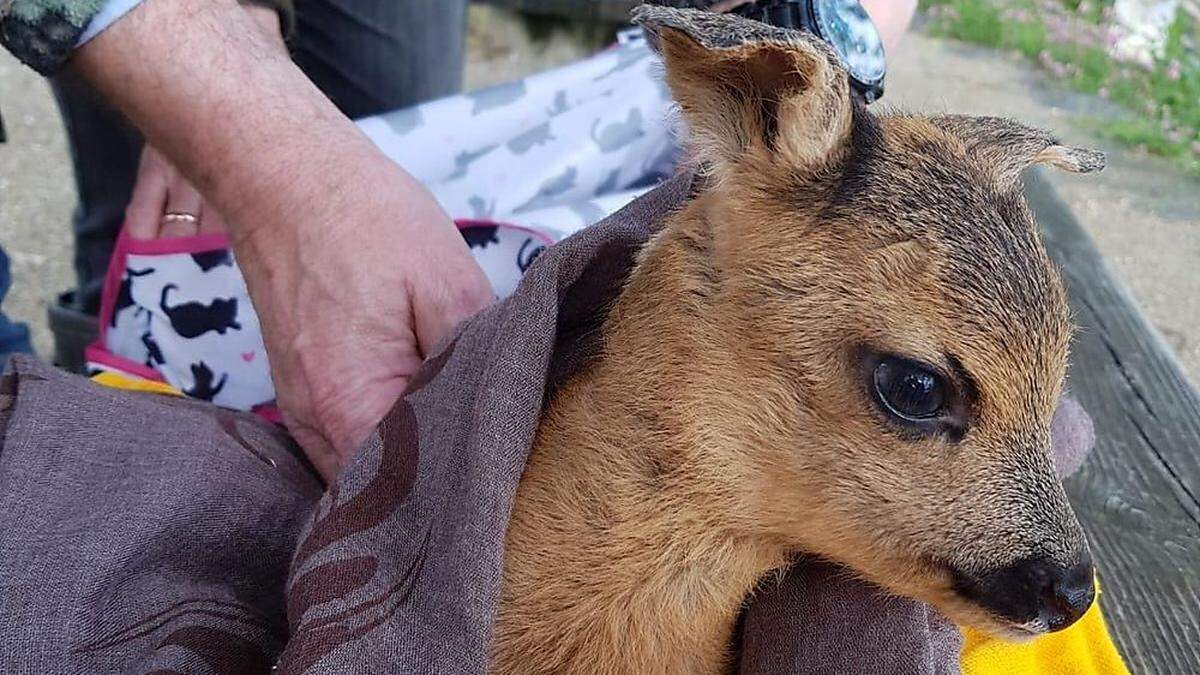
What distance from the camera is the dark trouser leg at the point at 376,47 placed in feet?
8.35

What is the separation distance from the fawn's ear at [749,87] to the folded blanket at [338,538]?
150 mm

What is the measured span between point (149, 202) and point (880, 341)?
144cm

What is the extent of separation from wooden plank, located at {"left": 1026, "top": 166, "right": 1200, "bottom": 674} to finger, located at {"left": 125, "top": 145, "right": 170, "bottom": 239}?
60.3 inches

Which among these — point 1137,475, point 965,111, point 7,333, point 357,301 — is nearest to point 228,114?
point 357,301

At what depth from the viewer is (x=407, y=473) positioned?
1193 mm

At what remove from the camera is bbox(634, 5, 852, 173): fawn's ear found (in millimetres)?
1080

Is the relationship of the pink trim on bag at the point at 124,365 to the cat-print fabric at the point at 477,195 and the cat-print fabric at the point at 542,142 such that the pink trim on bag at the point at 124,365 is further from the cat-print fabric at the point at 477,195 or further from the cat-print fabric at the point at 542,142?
A: the cat-print fabric at the point at 542,142

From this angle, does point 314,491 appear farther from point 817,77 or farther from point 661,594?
point 817,77

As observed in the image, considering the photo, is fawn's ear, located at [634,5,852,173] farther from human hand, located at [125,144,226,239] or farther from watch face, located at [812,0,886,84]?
human hand, located at [125,144,226,239]

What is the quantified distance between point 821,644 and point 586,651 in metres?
0.24

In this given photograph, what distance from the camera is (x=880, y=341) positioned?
1113 mm

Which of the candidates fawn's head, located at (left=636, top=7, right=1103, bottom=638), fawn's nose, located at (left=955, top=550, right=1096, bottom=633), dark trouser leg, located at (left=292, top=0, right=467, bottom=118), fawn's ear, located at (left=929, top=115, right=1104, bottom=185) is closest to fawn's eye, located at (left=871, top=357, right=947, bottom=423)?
fawn's head, located at (left=636, top=7, right=1103, bottom=638)

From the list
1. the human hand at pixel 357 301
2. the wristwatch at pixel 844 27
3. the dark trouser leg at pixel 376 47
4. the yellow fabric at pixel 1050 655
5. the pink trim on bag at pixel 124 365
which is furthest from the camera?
the dark trouser leg at pixel 376 47

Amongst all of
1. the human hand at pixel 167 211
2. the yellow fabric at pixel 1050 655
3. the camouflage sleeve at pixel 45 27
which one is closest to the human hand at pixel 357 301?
the camouflage sleeve at pixel 45 27
